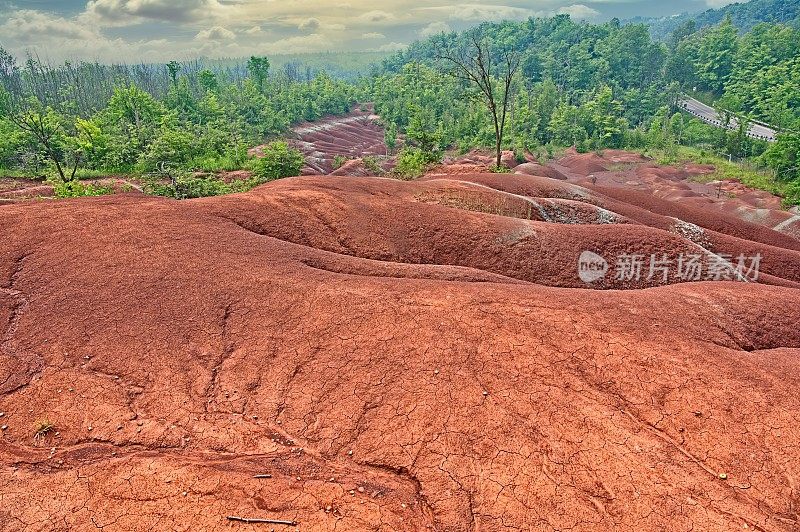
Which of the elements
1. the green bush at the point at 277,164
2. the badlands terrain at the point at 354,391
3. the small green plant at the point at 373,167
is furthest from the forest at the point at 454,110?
the badlands terrain at the point at 354,391

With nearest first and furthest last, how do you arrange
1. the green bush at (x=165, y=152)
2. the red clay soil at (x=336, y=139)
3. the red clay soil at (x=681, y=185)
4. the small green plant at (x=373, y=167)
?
the green bush at (x=165, y=152) → the red clay soil at (x=681, y=185) → the small green plant at (x=373, y=167) → the red clay soil at (x=336, y=139)

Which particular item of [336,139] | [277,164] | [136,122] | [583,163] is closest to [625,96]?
[583,163]

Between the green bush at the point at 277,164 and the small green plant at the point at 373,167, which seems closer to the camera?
the green bush at the point at 277,164

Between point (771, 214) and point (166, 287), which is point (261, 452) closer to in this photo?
point (166, 287)

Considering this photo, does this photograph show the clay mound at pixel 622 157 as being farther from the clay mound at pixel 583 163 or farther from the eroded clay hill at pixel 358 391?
the eroded clay hill at pixel 358 391

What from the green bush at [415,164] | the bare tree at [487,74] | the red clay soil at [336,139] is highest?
the bare tree at [487,74]

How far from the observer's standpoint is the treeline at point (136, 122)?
40219 millimetres

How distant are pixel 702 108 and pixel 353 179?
350 feet

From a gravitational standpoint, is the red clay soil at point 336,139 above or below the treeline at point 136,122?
below

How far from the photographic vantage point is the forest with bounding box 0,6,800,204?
40312 millimetres

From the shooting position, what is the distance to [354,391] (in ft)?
26.9

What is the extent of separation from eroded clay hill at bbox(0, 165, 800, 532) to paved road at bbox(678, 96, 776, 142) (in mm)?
80757

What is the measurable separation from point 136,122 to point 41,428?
186 feet

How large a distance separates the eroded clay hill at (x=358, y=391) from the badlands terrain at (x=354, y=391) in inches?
1.5
